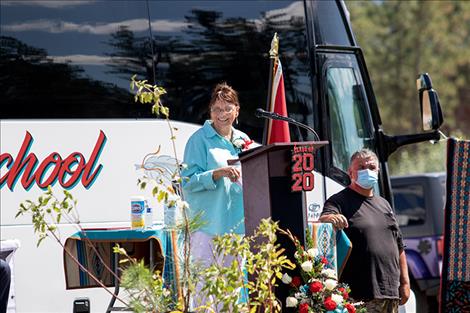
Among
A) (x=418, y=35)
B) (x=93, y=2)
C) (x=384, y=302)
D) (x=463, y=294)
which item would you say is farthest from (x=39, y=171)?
(x=418, y=35)

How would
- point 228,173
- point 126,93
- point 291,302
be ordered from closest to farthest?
1. point 291,302
2. point 228,173
3. point 126,93

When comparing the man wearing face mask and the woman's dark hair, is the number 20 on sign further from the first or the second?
the woman's dark hair

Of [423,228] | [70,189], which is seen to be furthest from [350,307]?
[423,228]

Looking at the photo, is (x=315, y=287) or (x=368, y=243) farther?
(x=368, y=243)

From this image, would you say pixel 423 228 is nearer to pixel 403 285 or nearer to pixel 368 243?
pixel 403 285

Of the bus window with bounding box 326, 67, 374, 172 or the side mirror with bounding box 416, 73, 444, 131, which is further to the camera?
the bus window with bounding box 326, 67, 374, 172

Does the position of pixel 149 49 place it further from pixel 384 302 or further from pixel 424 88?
pixel 384 302

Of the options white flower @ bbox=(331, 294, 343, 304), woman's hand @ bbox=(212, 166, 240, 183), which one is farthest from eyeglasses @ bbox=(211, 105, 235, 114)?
white flower @ bbox=(331, 294, 343, 304)

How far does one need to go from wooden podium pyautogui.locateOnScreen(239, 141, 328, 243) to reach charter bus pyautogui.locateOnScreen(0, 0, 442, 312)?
6.47 feet

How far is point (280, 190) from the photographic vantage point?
19.6ft

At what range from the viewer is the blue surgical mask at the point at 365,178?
23.0 feet

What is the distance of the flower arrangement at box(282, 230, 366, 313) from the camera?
5812 millimetres

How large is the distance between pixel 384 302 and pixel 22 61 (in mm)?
3408

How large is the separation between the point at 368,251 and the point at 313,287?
1120 mm
